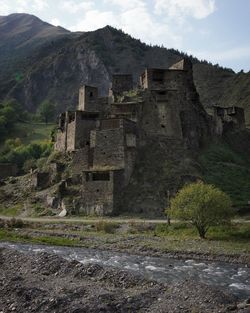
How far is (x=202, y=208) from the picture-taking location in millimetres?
48781

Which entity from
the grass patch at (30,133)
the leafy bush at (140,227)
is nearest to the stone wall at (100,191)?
the leafy bush at (140,227)

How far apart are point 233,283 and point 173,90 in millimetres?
47483

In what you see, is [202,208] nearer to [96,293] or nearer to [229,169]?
[96,293]

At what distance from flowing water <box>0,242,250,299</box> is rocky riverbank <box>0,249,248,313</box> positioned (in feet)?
8.71

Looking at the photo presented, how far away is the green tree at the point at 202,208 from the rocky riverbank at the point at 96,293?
58.4 ft

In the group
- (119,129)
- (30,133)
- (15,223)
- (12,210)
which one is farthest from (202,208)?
(30,133)

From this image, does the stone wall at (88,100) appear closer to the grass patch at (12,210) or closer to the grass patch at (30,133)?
the grass patch at (12,210)

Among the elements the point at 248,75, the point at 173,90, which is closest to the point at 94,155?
the point at 173,90

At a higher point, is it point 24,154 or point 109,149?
point 24,154

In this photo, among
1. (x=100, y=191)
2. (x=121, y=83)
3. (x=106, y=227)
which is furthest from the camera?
(x=121, y=83)

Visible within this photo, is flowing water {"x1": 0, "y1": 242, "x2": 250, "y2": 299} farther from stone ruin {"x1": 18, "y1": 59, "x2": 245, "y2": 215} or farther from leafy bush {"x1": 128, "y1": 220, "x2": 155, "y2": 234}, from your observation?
stone ruin {"x1": 18, "y1": 59, "x2": 245, "y2": 215}

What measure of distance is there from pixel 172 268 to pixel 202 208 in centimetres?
1274

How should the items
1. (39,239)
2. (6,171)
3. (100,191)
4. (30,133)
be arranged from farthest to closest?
(30,133)
(6,171)
(100,191)
(39,239)

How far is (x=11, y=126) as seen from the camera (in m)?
150
